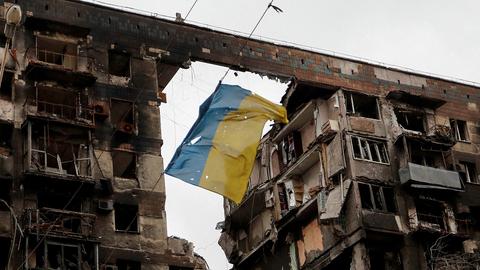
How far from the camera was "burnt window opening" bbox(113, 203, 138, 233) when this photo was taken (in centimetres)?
4684

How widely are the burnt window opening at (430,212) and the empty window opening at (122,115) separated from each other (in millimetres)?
17470

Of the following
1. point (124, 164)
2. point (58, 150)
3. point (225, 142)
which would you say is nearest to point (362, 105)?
point (124, 164)

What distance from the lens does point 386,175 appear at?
56688 millimetres

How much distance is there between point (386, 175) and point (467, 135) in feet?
28.4

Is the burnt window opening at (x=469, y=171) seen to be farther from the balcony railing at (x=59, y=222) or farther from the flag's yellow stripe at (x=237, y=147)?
the balcony railing at (x=59, y=222)

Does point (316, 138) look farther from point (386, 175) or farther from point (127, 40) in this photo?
point (127, 40)

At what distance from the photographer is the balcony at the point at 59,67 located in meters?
47.6

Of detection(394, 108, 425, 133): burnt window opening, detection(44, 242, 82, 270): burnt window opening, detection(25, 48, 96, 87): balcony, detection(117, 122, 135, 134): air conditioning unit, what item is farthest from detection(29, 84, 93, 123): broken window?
detection(394, 108, 425, 133): burnt window opening

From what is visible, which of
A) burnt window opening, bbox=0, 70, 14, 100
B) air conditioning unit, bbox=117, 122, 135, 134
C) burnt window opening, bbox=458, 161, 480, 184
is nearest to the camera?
burnt window opening, bbox=0, 70, 14, 100

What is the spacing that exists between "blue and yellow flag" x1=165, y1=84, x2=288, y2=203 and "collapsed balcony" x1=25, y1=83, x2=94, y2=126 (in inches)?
230

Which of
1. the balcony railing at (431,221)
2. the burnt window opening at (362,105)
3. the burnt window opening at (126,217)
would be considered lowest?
the burnt window opening at (126,217)

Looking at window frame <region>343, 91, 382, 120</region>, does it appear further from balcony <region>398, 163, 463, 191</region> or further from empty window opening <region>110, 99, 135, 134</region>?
empty window opening <region>110, 99, 135, 134</region>

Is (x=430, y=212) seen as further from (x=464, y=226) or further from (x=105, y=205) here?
(x=105, y=205)

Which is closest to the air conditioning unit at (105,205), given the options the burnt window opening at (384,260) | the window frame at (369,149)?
the burnt window opening at (384,260)
